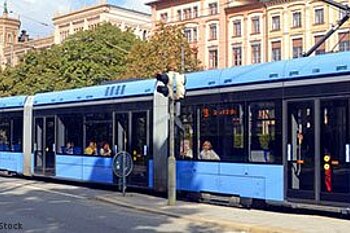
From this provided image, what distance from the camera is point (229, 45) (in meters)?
87.8

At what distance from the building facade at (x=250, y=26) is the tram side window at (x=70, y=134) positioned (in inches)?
1969

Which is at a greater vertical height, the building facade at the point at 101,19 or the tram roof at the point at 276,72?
the building facade at the point at 101,19

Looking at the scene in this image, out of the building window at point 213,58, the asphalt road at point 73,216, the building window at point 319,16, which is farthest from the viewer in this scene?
the building window at point 213,58

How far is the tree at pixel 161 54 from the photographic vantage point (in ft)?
162

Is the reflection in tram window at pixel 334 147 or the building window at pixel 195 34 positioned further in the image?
the building window at pixel 195 34

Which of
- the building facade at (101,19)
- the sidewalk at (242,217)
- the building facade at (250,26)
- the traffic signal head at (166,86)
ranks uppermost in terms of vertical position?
the building facade at (101,19)

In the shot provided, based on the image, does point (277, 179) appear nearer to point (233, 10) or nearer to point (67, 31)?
point (233, 10)

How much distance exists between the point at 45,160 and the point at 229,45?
6433 cm

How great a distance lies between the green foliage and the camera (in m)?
60.4

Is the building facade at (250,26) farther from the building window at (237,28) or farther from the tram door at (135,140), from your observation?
the tram door at (135,140)

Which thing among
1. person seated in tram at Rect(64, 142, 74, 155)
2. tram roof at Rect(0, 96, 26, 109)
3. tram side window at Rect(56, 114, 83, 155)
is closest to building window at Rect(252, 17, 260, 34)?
tram roof at Rect(0, 96, 26, 109)

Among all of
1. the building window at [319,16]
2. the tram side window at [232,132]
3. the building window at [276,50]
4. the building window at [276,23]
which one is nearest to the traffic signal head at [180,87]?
the tram side window at [232,132]

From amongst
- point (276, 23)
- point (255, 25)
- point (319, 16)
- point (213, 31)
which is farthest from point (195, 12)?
point (319, 16)

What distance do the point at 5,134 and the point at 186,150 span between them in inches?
508
